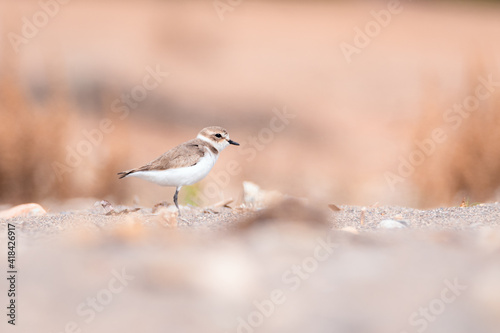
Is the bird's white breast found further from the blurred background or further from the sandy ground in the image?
the sandy ground

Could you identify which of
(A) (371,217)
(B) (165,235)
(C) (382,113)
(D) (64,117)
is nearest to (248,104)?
(C) (382,113)

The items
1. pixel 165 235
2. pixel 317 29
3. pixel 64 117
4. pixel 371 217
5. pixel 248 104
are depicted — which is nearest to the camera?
pixel 165 235

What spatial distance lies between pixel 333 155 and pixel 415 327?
7.00 metres

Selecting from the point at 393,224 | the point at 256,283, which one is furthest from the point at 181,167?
the point at 256,283

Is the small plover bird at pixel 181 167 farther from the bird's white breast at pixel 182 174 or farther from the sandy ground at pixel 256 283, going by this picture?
the sandy ground at pixel 256 283

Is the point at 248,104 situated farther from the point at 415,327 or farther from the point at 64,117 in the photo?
the point at 415,327

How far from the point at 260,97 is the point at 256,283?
Answer: 29.0ft

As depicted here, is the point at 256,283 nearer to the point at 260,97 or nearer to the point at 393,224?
the point at 393,224

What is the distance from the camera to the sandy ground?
3.43ft

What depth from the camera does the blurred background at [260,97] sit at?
4.60 m

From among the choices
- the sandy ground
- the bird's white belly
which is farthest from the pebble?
the bird's white belly

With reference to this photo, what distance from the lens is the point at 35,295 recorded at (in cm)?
108

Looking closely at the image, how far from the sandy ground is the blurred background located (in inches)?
60.3

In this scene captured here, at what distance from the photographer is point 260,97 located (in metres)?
9.85
